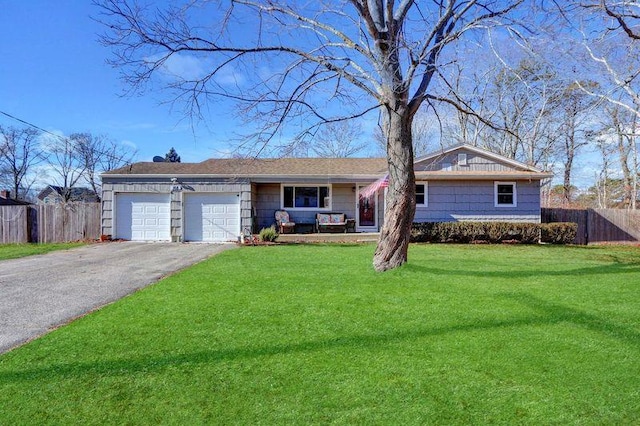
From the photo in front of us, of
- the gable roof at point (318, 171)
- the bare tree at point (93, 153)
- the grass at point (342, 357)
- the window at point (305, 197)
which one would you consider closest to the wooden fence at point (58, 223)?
the gable roof at point (318, 171)

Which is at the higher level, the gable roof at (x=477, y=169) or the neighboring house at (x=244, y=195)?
the gable roof at (x=477, y=169)

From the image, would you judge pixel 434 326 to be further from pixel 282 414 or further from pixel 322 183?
pixel 322 183

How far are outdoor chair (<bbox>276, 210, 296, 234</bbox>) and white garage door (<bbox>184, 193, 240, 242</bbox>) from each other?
1685 mm

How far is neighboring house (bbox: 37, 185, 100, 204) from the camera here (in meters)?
36.2

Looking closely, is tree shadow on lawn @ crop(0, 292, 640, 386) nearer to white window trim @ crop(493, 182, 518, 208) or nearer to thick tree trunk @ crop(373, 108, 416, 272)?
thick tree trunk @ crop(373, 108, 416, 272)

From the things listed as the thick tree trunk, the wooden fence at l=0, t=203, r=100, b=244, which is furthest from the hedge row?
the wooden fence at l=0, t=203, r=100, b=244

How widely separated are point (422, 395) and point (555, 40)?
7.30m

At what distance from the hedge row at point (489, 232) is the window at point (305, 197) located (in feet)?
13.6

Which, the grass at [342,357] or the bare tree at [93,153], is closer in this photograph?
the grass at [342,357]

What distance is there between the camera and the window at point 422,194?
→ 49.7 ft

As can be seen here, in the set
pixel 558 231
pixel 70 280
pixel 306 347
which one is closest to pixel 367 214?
pixel 558 231

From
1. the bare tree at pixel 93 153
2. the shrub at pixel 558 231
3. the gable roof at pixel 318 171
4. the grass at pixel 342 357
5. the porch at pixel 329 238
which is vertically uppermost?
the bare tree at pixel 93 153

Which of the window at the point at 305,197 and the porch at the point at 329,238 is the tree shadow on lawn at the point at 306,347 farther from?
the window at the point at 305,197

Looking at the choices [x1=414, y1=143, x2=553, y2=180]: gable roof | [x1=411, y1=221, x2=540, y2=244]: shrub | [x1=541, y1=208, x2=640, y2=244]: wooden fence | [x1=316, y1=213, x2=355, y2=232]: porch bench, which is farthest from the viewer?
[x1=541, y1=208, x2=640, y2=244]: wooden fence
